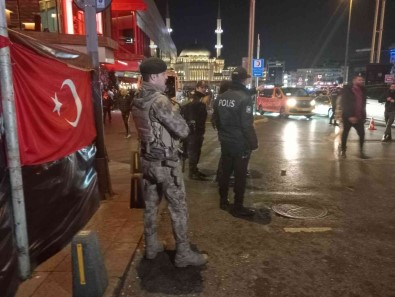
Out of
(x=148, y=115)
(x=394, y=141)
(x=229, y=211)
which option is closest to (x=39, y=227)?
(x=148, y=115)

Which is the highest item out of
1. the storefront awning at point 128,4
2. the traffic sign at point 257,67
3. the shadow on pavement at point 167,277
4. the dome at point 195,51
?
the dome at point 195,51

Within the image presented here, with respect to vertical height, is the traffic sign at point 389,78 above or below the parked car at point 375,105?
above

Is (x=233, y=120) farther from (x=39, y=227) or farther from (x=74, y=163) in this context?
(x=39, y=227)

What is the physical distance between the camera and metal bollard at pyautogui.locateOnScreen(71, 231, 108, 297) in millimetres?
2975

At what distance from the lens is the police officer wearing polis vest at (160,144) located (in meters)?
3.59

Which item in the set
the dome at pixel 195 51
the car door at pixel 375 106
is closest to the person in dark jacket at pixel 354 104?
the car door at pixel 375 106

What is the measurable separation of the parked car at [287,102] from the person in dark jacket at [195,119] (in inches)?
563

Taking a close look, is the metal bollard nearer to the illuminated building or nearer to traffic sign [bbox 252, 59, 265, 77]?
traffic sign [bbox 252, 59, 265, 77]

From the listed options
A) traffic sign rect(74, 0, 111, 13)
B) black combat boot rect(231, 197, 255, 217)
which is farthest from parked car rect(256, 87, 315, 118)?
traffic sign rect(74, 0, 111, 13)

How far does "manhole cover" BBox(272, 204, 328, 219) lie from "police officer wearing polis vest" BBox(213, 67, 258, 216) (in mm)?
530

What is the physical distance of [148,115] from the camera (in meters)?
3.61

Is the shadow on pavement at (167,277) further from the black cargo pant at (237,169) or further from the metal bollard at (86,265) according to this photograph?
the black cargo pant at (237,169)

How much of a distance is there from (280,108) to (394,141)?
10.0 metres

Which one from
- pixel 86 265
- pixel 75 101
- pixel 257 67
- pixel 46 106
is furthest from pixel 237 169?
pixel 257 67
